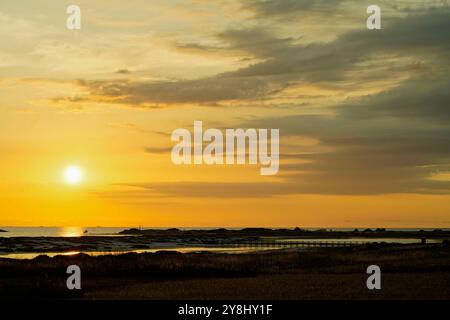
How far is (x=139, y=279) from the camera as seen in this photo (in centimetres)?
4756

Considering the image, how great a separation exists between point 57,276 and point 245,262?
59.5 ft

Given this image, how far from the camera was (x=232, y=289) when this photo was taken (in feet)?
121

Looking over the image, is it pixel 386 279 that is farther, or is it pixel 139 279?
pixel 139 279

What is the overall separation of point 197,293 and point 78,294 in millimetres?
7108

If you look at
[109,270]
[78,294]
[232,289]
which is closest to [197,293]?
[232,289]

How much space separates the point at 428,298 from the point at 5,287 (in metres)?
26.0

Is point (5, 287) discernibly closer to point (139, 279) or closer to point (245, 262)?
point (139, 279)
